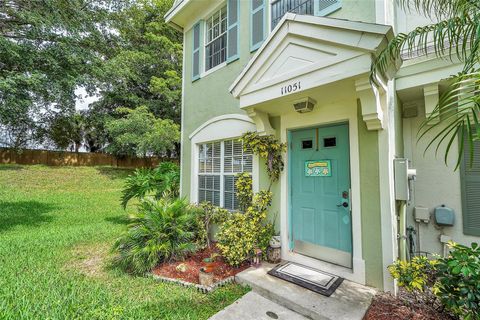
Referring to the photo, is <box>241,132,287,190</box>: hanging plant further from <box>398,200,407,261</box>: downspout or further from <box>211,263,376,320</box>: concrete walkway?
<box>398,200,407,261</box>: downspout

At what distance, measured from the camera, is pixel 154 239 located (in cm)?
487

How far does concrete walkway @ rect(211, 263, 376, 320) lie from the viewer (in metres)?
3.08

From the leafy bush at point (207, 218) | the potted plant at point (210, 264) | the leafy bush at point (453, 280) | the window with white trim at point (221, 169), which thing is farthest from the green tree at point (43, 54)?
the leafy bush at point (453, 280)

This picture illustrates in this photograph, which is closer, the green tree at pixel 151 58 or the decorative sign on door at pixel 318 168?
the decorative sign on door at pixel 318 168

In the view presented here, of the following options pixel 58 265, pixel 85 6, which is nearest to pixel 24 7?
pixel 85 6

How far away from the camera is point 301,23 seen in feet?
11.9

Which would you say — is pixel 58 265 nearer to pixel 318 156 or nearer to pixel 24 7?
pixel 318 156

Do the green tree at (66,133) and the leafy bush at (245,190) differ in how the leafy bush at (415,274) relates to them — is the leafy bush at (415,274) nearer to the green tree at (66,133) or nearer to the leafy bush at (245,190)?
the leafy bush at (245,190)

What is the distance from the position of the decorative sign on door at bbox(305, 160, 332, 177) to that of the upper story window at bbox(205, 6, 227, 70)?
12.7 feet

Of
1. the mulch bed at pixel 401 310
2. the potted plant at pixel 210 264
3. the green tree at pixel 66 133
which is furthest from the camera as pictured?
the green tree at pixel 66 133

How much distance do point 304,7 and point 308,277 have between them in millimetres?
5100

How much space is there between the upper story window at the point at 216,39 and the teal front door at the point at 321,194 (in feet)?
11.2

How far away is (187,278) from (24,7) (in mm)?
10767

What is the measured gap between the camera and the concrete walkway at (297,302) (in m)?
3.08
